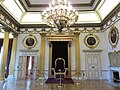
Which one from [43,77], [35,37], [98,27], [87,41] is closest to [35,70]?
[43,77]

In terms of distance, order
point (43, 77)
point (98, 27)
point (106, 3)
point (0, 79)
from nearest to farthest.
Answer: point (0, 79), point (106, 3), point (43, 77), point (98, 27)

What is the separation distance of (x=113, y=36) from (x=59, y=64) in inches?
184

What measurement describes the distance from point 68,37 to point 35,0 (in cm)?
382

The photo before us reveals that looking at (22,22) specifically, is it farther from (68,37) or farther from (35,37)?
(68,37)

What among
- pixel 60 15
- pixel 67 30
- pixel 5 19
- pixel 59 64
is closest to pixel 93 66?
pixel 59 64

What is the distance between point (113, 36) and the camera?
356 inches

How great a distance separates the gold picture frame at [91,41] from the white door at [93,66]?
0.86 meters

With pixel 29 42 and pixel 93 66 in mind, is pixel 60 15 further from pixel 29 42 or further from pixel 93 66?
pixel 93 66

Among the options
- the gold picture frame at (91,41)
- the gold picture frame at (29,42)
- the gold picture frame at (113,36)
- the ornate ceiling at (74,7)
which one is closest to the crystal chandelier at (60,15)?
the ornate ceiling at (74,7)

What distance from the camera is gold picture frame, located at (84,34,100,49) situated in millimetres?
11070

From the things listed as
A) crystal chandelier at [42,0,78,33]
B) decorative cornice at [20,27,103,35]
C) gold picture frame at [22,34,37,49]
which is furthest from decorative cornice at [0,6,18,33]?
crystal chandelier at [42,0,78,33]

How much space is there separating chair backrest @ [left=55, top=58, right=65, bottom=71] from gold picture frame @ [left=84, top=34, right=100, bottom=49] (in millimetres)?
2583

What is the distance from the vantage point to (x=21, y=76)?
35.0ft

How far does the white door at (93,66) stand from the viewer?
421 inches
